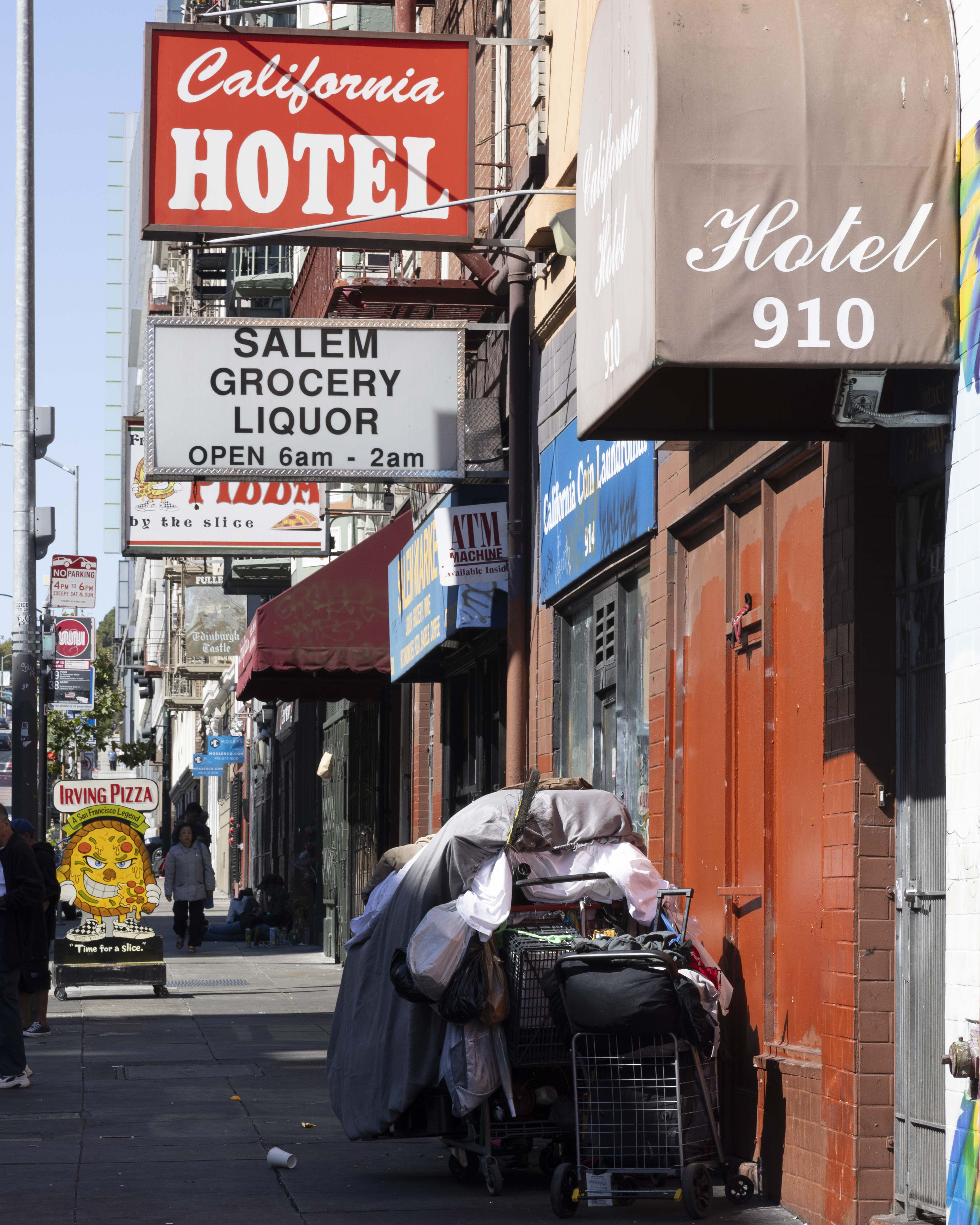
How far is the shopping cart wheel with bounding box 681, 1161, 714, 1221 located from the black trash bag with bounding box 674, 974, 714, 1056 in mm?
463

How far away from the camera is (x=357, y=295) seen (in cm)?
1334

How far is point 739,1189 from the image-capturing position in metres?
7.59

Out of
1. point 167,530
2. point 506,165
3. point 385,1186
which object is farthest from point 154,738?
point 385,1186

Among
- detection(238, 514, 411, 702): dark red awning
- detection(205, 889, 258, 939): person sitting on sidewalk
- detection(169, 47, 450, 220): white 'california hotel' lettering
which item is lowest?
detection(205, 889, 258, 939): person sitting on sidewalk

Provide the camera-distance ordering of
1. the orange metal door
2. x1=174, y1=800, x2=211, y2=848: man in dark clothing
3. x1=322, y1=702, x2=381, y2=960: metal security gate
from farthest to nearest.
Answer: x1=174, y1=800, x2=211, y2=848: man in dark clothing, x1=322, y1=702, x2=381, y2=960: metal security gate, the orange metal door

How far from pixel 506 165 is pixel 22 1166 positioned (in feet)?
27.4

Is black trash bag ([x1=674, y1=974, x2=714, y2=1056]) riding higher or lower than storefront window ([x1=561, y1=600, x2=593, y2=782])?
lower

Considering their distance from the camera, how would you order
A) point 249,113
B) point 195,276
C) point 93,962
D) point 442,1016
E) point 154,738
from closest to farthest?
point 442,1016 < point 249,113 < point 93,962 < point 195,276 < point 154,738

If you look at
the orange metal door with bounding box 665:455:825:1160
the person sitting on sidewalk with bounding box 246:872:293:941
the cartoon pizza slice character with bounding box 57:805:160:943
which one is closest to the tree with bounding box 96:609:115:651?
the person sitting on sidewalk with bounding box 246:872:293:941

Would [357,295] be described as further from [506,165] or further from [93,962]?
[93,962]

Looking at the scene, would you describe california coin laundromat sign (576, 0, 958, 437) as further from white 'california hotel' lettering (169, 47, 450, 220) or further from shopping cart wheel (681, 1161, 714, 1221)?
white 'california hotel' lettering (169, 47, 450, 220)

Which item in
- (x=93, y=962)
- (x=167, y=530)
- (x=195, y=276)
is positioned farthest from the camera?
(x=195, y=276)

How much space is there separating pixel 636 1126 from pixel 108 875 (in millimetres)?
11427

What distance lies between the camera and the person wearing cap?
13.5 m
